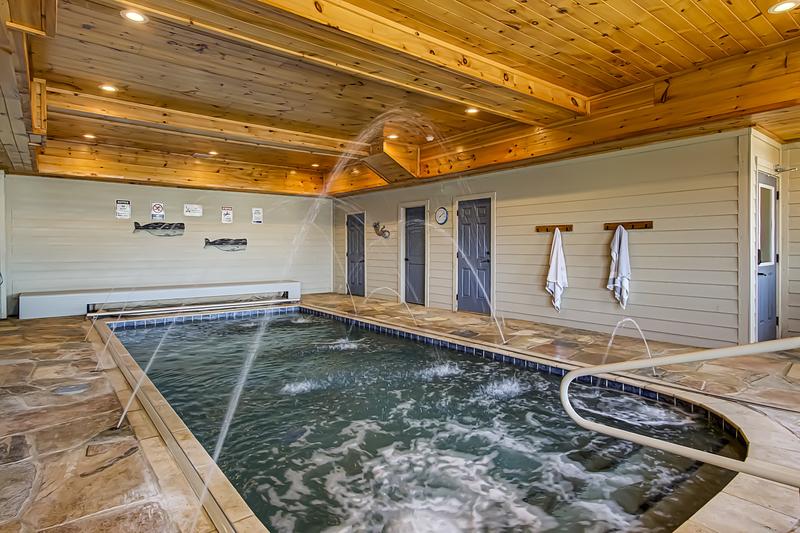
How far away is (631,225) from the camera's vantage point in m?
5.14

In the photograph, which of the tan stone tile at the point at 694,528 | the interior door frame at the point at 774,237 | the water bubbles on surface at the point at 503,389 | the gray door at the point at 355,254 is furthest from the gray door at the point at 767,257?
the gray door at the point at 355,254

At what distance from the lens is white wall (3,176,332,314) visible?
6941mm

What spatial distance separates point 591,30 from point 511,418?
Answer: 113 inches

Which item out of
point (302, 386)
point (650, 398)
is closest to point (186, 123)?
point (302, 386)

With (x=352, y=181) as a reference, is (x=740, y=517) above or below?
below

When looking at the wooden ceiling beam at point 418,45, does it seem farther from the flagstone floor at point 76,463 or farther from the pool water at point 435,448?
the pool water at point 435,448

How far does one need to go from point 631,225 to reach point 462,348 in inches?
96.9

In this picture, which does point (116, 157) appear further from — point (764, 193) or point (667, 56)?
point (764, 193)

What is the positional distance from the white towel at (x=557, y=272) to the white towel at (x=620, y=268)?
63 centimetres

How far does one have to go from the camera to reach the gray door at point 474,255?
6828 mm

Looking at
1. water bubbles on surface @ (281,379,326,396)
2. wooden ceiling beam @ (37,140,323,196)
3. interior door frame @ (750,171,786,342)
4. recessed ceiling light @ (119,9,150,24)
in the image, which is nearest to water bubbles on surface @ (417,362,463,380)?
water bubbles on surface @ (281,379,326,396)

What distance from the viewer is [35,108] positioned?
4.01 m

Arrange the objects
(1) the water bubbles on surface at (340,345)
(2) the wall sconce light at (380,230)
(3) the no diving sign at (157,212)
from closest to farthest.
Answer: (1) the water bubbles on surface at (340,345) < (3) the no diving sign at (157,212) < (2) the wall sconce light at (380,230)

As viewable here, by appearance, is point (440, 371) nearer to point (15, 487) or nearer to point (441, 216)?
point (15, 487)
